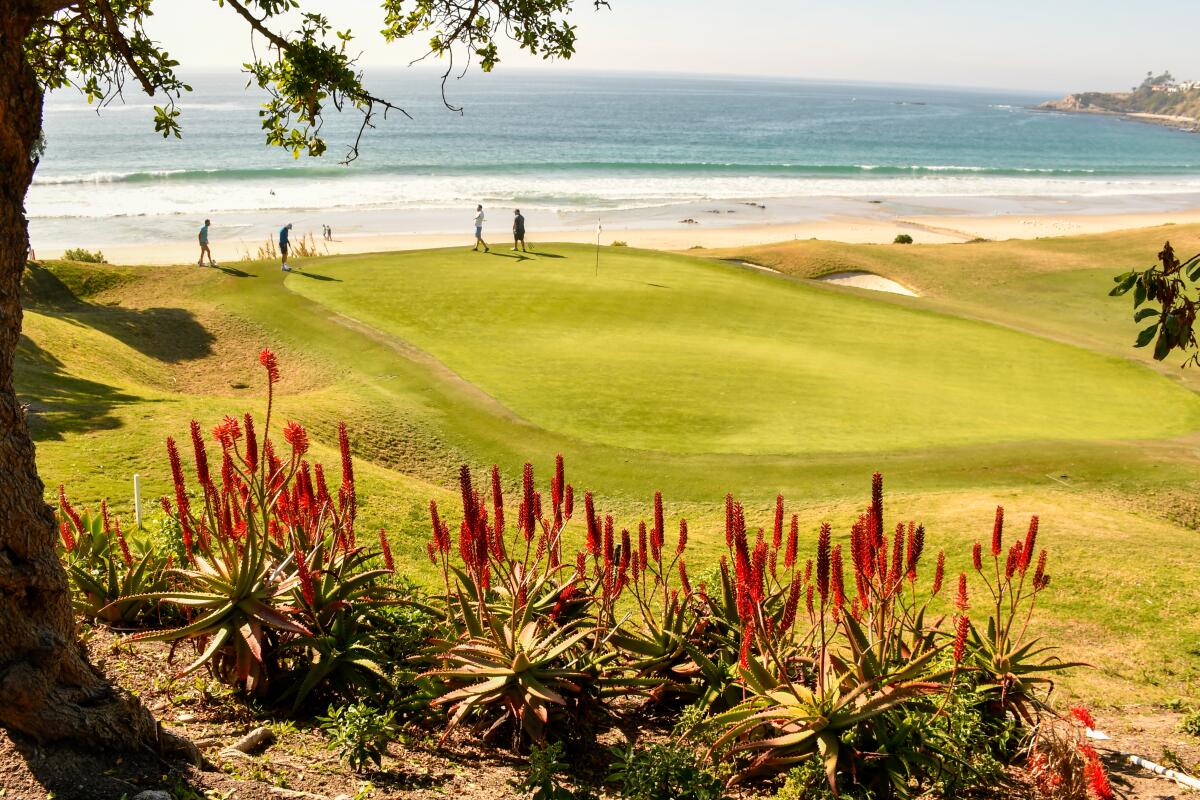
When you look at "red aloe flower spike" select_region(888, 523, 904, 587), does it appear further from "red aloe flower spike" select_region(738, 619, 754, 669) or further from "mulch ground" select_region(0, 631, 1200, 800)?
"mulch ground" select_region(0, 631, 1200, 800)

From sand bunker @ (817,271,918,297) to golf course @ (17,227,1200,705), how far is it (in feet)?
11.2

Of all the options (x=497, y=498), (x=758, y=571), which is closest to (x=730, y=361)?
(x=758, y=571)

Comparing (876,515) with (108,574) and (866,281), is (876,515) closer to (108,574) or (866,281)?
(108,574)

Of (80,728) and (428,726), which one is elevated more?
(80,728)

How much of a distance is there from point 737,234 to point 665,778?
49555mm

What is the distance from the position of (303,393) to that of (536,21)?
9454 millimetres

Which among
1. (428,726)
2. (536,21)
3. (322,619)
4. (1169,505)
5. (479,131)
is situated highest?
(479,131)

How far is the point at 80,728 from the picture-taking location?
4.00m

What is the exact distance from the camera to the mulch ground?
386 centimetres

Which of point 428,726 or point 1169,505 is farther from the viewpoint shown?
point 1169,505

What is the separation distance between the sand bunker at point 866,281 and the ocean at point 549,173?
26.7m

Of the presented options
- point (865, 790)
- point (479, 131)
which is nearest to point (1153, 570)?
point (865, 790)

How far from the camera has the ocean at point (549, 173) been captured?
5728cm

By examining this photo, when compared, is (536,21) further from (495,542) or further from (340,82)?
(495,542)
